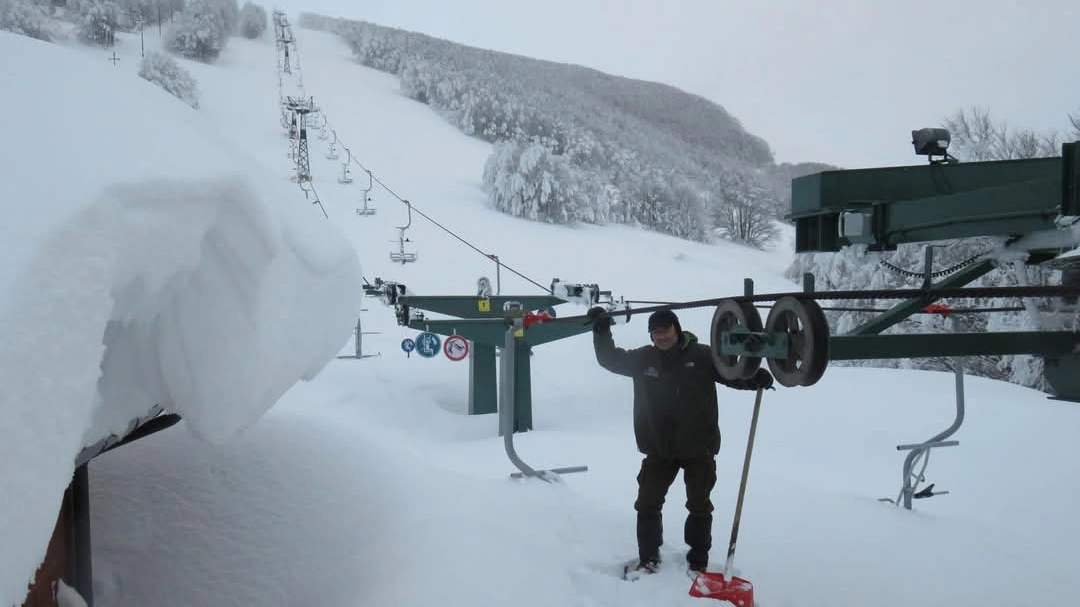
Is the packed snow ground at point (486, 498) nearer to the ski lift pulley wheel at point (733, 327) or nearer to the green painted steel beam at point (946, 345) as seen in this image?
the ski lift pulley wheel at point (733, 327)

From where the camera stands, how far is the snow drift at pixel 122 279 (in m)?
1.40

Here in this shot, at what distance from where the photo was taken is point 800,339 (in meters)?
2.33

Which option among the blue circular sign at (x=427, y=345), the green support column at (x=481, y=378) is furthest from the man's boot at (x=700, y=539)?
the blue circular sign at (x=427, y=345)

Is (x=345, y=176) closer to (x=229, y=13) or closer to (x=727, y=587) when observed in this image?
(x=727, y=587)

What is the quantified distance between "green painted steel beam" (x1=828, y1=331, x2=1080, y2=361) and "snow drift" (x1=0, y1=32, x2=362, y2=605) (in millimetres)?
2106

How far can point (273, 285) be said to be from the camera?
2.48 m

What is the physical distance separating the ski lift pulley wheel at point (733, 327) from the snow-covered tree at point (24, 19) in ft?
122

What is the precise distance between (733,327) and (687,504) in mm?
1133

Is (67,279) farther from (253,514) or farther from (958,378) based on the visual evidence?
(958,378)

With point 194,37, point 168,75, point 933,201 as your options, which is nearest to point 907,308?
point 933,201

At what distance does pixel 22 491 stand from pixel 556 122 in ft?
126

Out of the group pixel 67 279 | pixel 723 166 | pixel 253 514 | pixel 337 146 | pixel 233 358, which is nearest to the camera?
pixel 67 279

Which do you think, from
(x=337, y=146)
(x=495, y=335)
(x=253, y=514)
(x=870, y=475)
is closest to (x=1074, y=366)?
(x=253, y=514)

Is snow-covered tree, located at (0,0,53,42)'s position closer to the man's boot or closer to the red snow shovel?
the man's boot
